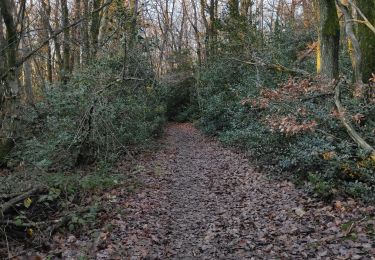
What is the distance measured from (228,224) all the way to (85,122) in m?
5.08

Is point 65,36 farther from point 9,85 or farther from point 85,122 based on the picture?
point 9,85

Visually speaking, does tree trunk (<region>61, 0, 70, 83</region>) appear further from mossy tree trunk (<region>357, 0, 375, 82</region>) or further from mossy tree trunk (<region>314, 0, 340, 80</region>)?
mossy tree trunk (<region>357, 0, 375, 82</region>)

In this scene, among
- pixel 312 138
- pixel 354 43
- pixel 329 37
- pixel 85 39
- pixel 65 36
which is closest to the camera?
pixel 312 138

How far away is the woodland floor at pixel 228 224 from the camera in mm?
5418

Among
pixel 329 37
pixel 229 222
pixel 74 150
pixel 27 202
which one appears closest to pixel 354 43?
pixel 329 37

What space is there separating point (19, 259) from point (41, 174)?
2601 mm

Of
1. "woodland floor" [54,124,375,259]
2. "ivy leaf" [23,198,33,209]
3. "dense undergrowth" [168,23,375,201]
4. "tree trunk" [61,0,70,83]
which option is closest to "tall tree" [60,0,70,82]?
"tree trunk" [61,0,70,83]

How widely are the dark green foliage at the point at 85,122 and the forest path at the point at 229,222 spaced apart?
1.67 meters

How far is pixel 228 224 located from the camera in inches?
263

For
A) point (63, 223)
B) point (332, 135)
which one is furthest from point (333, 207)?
point (63, 223)

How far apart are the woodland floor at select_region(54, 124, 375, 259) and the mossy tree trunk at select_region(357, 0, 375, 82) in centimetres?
401

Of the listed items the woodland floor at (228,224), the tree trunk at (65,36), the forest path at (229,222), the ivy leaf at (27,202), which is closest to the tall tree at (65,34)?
the tree trunk at (65,36)

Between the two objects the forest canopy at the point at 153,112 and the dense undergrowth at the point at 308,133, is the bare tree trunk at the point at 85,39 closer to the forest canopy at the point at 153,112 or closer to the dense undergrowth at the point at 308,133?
the forest canopy at the point at 153,112

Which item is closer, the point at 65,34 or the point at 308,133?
the point at 308,133
